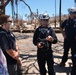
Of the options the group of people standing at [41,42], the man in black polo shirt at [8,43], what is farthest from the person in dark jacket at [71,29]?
the man in black polo shirt at [8,43]

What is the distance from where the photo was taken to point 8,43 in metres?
4.22

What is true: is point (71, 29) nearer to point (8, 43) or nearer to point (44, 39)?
point (44, 39)

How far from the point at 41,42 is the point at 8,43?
1392mm

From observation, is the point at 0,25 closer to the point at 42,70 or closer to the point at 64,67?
the point at 42,70

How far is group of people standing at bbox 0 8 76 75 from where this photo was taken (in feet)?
13.9

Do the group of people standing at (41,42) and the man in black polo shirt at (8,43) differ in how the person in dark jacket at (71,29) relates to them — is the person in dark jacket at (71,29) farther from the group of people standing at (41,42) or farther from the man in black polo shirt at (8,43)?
the man in black polo shirt at (8,43)

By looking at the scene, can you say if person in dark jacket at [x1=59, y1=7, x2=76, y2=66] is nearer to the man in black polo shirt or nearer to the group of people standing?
the group of people standing

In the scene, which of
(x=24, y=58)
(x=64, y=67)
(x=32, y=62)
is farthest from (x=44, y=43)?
(x=24, y=58)

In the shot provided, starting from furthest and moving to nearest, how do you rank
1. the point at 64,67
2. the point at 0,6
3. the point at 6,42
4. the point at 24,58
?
1. the point at 0,6
2. the point at 24,58
3. the point at 64,67
4. the point at 6,42

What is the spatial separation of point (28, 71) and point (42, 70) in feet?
4.36

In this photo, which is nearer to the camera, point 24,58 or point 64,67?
point 64,67

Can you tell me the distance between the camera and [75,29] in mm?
6762

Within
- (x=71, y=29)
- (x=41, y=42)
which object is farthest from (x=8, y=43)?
(x=71, y=29)

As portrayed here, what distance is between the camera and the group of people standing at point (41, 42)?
13.9 ft
